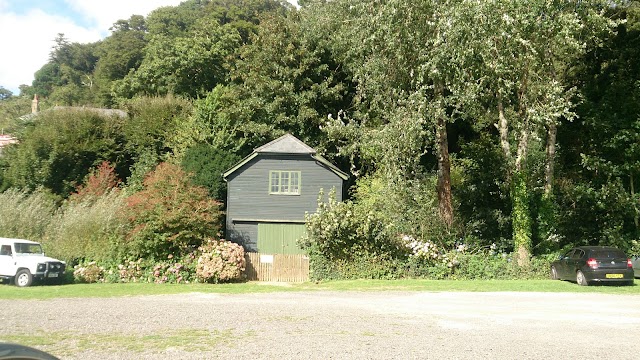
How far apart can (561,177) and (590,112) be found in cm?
575

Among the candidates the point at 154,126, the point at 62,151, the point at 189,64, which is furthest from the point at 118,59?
the point at 62,151

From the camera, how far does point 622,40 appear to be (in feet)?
92.8

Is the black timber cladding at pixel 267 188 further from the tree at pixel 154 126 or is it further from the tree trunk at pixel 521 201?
the tree trunk at pixel 521 201

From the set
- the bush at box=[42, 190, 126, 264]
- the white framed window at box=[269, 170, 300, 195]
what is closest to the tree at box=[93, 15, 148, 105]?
the white framed window at box=[269, 170, 300, 195]

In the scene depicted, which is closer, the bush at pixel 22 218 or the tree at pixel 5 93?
the bush at pixel 22 218

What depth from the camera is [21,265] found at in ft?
69.1

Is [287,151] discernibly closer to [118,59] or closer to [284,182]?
[284,182]

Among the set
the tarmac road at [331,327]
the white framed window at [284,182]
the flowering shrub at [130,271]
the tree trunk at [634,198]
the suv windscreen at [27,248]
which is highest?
the white framed window at [284,182]

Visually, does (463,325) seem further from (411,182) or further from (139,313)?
(411,182)

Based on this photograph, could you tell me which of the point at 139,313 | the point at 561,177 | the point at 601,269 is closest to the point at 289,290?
the point at 139,313

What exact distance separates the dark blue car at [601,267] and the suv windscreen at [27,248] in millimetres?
21631

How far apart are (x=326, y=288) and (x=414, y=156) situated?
8.61 meters

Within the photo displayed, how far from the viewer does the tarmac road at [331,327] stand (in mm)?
9336

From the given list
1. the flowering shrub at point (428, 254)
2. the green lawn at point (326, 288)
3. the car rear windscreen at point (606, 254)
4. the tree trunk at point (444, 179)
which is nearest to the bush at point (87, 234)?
the green lawn at point (326, 288)
